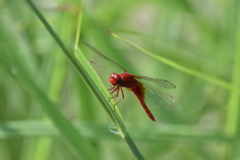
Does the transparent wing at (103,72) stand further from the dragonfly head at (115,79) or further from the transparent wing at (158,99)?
the transparent wing at (158,99)

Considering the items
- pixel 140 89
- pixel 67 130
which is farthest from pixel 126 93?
pixel 67 130

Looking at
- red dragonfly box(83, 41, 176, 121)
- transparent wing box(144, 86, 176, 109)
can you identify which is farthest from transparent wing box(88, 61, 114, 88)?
transparent wing box(144, 86, 176, 109)

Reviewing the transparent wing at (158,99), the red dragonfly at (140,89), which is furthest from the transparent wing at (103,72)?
the transparent wing at (158,99)

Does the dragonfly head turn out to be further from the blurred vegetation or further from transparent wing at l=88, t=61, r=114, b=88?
the blurred vegetation

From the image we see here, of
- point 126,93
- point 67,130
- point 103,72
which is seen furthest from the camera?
point 126,93

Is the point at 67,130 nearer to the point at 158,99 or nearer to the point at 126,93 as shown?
the point at 158,99

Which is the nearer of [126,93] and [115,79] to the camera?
[115,79]
